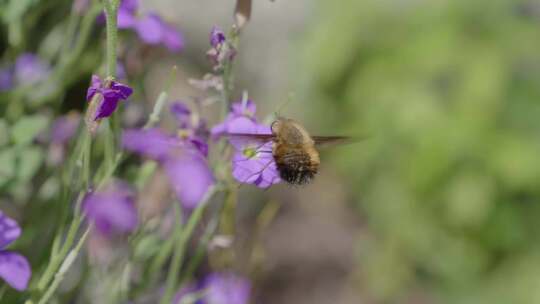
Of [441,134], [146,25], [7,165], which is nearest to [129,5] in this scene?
[146,25]

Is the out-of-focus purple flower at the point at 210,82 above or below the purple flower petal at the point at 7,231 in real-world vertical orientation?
above

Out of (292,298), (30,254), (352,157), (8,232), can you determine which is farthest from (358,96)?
(8,232)

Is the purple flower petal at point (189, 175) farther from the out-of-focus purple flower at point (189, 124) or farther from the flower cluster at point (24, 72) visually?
the flower cluster at point (24, 72)

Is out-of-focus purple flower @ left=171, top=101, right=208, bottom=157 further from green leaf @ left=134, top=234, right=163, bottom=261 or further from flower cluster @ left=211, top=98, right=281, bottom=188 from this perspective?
green leaf @ left=134, top=234, right=163, bottom=261

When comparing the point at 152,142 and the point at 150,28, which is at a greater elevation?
the point at 150,28

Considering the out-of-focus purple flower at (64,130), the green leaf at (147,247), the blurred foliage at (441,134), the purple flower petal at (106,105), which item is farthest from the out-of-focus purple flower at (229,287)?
the blurred foliage at (441,134)

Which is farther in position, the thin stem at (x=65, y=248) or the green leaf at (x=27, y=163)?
the green leaf at (x=27, y=163)

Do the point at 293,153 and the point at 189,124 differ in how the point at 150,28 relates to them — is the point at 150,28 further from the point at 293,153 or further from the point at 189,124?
the point at 293,153
